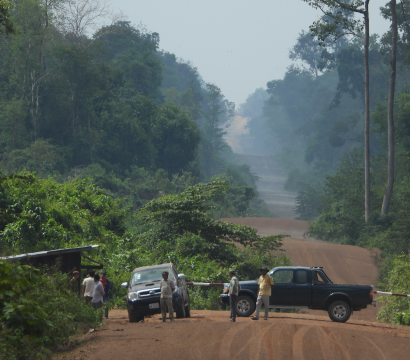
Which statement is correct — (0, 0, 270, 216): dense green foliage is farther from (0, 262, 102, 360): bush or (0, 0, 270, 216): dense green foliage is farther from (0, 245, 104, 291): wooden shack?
(0, 262, 102, 360): bush

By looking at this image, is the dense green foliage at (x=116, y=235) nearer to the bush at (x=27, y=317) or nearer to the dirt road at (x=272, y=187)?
the bush at (x=27, y=317)

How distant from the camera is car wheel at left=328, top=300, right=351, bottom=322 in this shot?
48.1 ft

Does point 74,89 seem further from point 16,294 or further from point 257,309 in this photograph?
point 16,294

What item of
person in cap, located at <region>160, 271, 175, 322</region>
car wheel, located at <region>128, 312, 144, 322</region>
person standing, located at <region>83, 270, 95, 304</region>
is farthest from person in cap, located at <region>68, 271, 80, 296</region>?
person in cap, located at <region>160, 271, 175, 322</region>

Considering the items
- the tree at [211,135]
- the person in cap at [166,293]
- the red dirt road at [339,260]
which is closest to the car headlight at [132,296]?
the person in cap at [166,293]

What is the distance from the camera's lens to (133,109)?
58719mm

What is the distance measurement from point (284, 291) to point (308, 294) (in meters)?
0.66

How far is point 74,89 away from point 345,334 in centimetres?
4442

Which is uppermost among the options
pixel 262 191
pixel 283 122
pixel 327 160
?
pixel 283 122

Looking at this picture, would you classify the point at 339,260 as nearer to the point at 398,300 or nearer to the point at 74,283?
the point at 398,300

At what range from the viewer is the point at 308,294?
14.8m

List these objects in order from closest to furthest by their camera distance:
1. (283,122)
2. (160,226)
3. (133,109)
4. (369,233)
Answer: (160,226)
(369,233)
(133,109)
(283,122)

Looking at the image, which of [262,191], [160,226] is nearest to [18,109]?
[160,226]

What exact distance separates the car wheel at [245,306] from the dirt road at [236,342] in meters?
1.76
